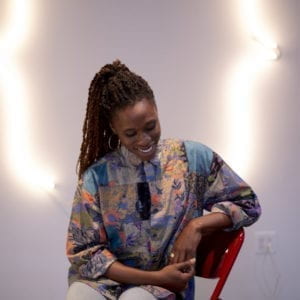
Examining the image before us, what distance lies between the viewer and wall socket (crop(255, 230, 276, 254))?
1726mm

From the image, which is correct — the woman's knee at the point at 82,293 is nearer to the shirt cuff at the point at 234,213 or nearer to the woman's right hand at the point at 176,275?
the woman's right hand at the point at 176,275

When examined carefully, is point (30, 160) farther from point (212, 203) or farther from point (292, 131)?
point (292, 131)

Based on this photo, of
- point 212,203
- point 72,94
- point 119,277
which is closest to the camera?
point 119,277

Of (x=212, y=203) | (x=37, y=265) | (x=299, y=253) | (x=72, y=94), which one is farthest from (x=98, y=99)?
(x=299, y=253)

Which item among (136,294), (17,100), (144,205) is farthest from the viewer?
(17,100)

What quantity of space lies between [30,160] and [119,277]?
77 centimetres

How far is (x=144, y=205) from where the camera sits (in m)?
1.08

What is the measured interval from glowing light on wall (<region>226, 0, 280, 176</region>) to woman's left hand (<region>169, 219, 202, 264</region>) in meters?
0.69

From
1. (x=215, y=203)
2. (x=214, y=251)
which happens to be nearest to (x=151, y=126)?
(x=215, y=203)

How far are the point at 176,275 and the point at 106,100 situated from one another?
445mm

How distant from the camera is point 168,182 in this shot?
1.10m

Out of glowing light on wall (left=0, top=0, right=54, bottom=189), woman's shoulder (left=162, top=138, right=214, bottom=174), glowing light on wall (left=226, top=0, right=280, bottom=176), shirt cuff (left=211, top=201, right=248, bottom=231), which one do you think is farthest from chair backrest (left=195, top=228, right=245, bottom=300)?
glowing light on wall (left=0, top=0, right=54, bottom=189)

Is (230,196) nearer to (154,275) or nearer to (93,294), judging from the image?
(154,275)

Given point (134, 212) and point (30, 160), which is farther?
point (30, 160)
